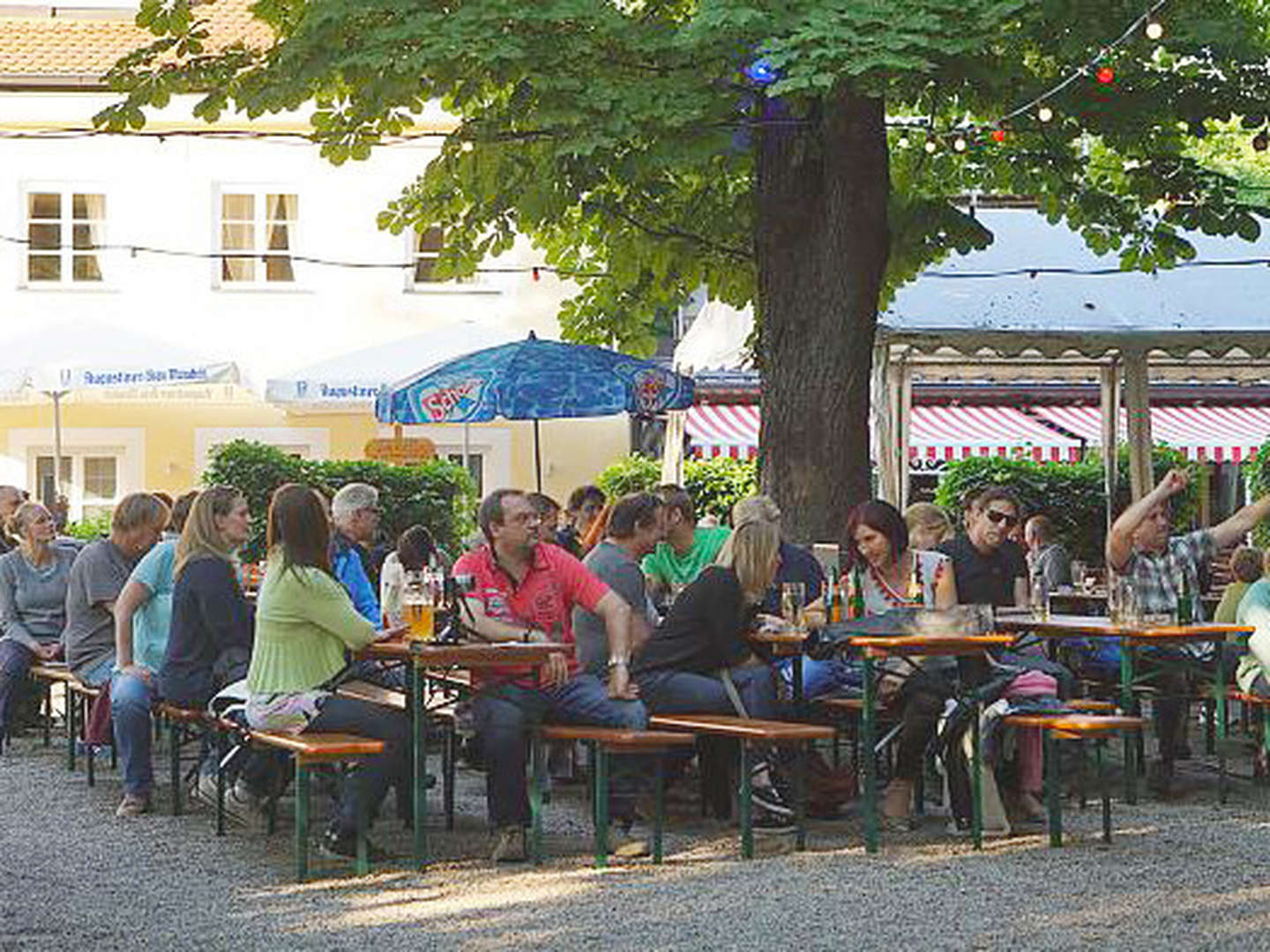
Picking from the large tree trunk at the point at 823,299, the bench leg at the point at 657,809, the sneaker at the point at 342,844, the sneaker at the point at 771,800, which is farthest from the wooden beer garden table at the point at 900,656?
the large tree trunk at the point at 823,299

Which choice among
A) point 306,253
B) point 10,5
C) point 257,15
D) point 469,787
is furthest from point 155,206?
point 469,787

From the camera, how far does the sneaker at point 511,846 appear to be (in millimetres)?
11211

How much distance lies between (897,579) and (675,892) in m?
2.75

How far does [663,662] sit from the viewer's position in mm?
12250

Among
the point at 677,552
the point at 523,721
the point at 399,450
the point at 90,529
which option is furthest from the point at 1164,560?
the point at 90,529

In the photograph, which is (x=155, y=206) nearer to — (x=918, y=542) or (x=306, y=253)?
(x=306, y=253)

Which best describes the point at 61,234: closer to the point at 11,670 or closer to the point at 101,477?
the point at 101,477

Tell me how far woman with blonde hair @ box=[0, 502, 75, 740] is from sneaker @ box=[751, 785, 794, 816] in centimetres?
578

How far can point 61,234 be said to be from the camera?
31.9 m

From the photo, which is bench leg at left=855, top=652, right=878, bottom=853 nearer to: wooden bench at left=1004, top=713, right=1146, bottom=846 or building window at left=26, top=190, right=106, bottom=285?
wooden bench at left=1004, top=713, right=1146, bottom=846

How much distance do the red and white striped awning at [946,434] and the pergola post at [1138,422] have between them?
8.27m

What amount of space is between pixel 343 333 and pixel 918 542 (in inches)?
719

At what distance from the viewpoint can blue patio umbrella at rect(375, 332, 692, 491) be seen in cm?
1798

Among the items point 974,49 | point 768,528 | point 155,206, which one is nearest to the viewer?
point 768,528
